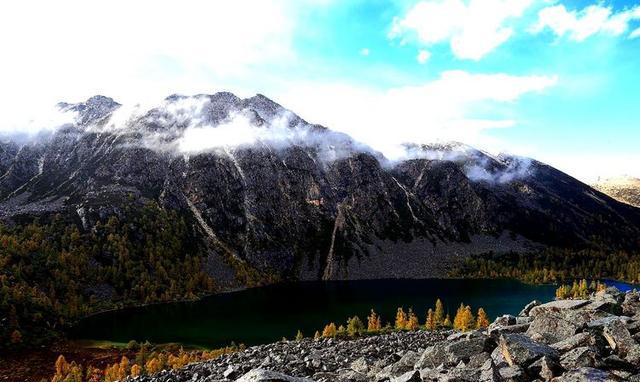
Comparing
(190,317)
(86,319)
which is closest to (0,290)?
(86,319)

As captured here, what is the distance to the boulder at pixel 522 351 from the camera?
88.3 feet

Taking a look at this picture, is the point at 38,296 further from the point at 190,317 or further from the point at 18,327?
the point at 190,317

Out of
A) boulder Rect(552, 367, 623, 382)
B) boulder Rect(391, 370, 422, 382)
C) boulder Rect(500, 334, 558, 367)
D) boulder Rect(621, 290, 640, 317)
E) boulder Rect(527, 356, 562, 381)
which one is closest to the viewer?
boulder Rect(552, 367, 623, 382)

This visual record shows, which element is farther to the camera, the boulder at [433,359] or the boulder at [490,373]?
the boulder at [433,359]

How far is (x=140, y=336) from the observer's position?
532 ft

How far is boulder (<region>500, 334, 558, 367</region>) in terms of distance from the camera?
26.9m

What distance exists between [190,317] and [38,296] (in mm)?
58554

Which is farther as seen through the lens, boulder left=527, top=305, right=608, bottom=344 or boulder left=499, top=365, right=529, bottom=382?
boulder left=527, top=305, right=608, bottom=344

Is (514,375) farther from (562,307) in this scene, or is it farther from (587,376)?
(562,307)

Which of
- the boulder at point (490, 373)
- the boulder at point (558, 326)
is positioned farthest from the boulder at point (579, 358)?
the boulder at point (558, 326)

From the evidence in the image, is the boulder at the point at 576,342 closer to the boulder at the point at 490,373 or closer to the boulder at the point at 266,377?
the boulder at the point at 490,373

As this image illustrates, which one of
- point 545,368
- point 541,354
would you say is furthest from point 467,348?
point 545,368

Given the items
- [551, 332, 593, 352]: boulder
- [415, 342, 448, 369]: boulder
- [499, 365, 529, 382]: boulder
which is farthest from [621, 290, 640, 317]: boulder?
[499, 365, 529, 382]: boulder

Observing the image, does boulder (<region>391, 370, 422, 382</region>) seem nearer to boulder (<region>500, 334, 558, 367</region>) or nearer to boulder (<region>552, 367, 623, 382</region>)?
boulder (<region>500, 334, 558, 367</region>)
